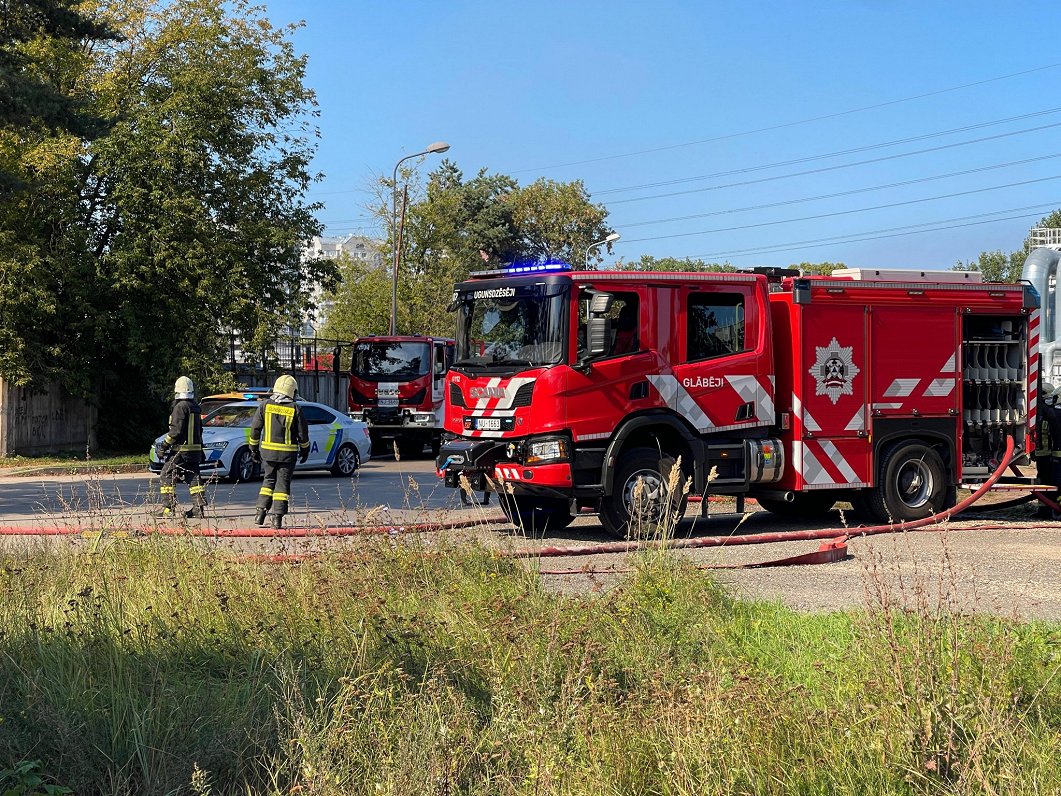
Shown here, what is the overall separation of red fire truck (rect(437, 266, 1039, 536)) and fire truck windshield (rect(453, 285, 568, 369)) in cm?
2

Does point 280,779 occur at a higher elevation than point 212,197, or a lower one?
lower

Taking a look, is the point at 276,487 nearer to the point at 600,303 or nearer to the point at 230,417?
the point at 600,303

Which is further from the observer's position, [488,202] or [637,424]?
[488,202]

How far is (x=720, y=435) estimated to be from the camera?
12.8 m

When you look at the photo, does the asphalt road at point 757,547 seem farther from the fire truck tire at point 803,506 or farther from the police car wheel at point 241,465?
the police car wheel at point 241,465

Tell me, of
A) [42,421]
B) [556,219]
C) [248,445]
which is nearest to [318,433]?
[248,445]

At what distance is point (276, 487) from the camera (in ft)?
43.1

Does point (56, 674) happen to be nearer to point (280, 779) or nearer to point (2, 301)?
point (280, 779)

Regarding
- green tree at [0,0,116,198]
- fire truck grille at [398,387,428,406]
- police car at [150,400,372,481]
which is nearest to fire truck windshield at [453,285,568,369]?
police car at [150,400,372,481]

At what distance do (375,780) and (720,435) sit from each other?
8933mm

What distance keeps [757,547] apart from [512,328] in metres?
3.51

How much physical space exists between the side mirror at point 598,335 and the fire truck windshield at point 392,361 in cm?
1777

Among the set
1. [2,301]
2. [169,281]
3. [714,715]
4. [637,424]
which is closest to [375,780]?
[714,715]

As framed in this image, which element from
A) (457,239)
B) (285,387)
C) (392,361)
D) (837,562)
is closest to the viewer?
(837,562)
